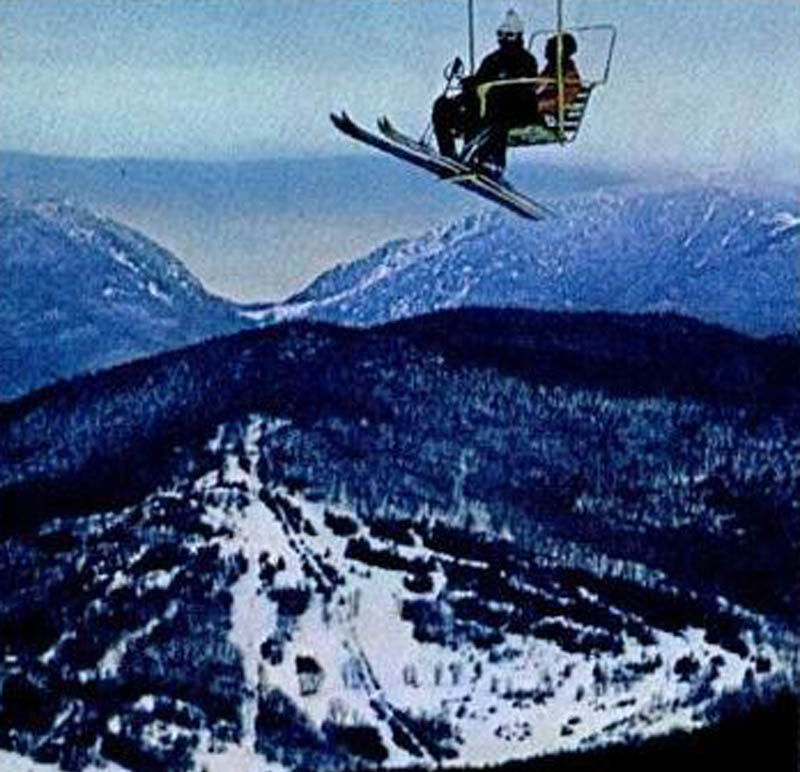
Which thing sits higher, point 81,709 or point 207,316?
point 207,316

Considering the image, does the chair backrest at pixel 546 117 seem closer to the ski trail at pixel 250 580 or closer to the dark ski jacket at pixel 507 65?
the dark ski jacket at pixel 507 65

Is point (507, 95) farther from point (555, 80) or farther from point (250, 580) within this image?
point (250, 580)

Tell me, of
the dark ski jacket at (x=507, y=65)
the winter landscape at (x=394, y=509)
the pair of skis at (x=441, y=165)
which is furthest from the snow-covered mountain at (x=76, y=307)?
the dark ski jacket at (x=507, y=65)

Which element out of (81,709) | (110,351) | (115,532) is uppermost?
(110,351)

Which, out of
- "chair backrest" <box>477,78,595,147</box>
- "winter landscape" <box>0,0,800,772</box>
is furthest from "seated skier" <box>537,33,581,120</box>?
"winter landscape" <box>0,0,800,772</box>

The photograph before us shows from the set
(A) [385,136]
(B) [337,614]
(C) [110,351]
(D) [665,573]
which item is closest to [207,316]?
(C) [110,351]

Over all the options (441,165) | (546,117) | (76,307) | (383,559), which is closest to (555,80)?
(546,117)

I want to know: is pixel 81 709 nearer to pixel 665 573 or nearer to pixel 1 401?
pixel 1 401

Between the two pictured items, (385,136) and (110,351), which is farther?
(110,351)
